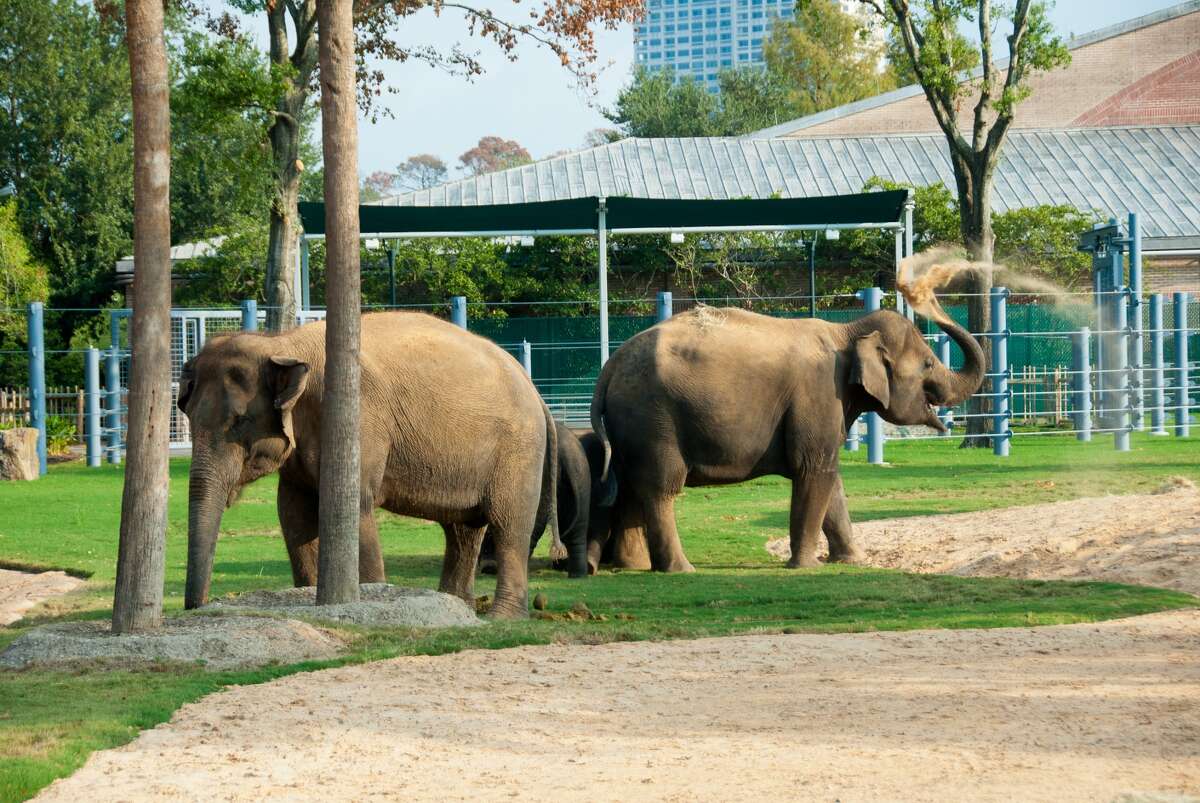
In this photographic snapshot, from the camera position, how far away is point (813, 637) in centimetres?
877

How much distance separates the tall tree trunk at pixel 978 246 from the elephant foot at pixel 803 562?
491 inches

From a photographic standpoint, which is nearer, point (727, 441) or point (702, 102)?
point (727, 441)

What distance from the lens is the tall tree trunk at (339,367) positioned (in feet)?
29.5

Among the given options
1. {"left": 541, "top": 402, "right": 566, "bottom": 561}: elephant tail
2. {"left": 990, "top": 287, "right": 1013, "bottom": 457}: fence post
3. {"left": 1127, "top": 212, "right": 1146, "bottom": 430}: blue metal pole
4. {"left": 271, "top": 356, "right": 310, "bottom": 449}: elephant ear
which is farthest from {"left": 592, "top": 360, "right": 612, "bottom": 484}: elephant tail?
{"left": 1127, "top": 212, "right": 1146, "bottom": 430}: blue metal pole

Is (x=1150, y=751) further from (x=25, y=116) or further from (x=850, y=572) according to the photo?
(x=25, y=116)

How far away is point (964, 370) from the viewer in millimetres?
14625

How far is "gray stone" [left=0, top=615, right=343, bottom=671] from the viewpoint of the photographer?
7.66 m

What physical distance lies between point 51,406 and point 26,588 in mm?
22881

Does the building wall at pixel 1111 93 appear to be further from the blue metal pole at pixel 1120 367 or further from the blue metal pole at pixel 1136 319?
the blue metal pole at pixel 1120 367

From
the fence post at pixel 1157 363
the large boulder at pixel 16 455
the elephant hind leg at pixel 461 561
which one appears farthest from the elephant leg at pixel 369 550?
the fence post at pixel 1157 363

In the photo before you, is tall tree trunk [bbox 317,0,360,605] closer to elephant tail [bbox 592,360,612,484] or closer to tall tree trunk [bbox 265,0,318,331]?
elephant tail [bbox 592,360,612,484]

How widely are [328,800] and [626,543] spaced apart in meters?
8.11

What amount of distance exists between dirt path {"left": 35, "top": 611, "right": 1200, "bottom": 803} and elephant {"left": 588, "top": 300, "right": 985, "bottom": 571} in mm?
4243

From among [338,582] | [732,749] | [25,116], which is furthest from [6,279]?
[732,749]
